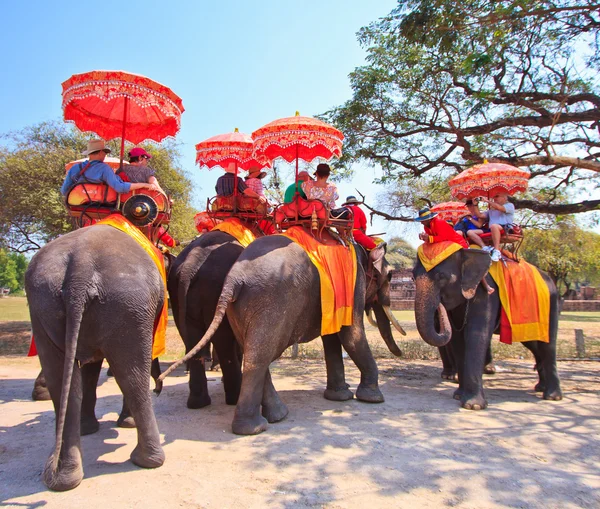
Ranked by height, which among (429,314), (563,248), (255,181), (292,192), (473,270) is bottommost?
(429,314)

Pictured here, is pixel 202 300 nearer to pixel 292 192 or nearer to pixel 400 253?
pixel 292 192

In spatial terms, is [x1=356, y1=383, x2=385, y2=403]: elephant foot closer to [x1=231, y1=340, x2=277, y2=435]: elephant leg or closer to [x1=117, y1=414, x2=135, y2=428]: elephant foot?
[x1=231, y1=340, x2=277, y2=435]: elephant leg

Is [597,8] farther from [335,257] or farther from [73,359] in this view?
[73,359]

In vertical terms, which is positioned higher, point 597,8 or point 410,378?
point 597,8

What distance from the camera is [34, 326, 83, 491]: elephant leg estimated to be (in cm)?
337

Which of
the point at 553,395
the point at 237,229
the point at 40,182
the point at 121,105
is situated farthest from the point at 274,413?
the point at 40,182

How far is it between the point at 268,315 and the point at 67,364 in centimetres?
206

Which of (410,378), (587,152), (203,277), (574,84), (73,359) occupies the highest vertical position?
(574,84)

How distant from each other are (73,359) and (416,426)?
142 inches

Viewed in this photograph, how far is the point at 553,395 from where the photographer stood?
6.66 meters

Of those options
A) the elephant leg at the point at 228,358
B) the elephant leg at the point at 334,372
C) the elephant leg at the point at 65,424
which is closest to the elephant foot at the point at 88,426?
the elephant leg at the point at 65,424

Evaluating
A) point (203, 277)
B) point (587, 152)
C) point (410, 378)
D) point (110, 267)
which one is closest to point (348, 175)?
point (587, 152)

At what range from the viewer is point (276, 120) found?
6.06m

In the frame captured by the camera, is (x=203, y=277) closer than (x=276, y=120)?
Yes
